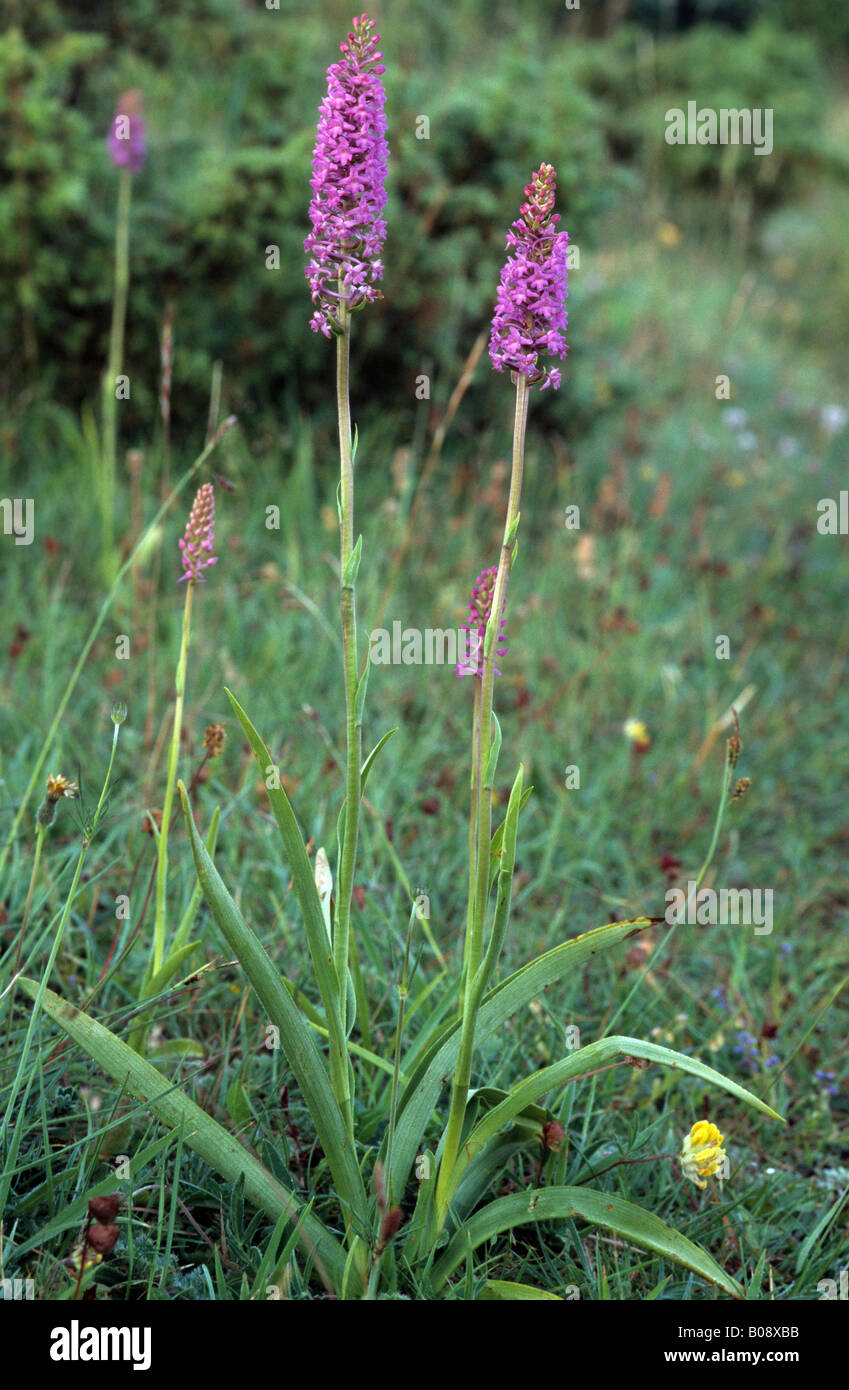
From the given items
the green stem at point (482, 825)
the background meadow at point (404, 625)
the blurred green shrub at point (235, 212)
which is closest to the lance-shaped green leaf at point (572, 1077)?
the green stem at point (482, 825)

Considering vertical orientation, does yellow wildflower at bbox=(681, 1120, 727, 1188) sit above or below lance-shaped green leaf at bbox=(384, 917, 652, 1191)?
below

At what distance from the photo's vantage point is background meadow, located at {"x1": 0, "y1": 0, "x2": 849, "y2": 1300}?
176cm

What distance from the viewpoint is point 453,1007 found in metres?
1.86

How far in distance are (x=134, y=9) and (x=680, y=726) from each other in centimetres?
351

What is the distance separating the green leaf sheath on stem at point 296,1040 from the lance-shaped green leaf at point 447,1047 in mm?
71

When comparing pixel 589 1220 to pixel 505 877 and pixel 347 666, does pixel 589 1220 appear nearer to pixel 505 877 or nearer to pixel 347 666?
pixel 505 877

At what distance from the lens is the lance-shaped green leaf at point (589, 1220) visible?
139 cm

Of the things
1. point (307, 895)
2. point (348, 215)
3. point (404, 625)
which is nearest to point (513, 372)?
point (348, 215)

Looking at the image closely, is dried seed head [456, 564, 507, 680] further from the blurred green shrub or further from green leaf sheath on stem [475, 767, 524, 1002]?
the blurred green shrub

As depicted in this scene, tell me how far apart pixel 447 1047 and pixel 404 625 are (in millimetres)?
1953

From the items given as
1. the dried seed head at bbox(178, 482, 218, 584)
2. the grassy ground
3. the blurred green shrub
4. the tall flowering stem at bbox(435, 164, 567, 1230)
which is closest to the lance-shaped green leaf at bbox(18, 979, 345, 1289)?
the grassy ground

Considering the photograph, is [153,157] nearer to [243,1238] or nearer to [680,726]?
[680,726]

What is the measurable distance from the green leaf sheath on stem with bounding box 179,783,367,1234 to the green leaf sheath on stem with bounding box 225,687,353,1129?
19 millimetres

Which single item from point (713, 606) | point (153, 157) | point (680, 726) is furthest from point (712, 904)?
point (153, 157)
